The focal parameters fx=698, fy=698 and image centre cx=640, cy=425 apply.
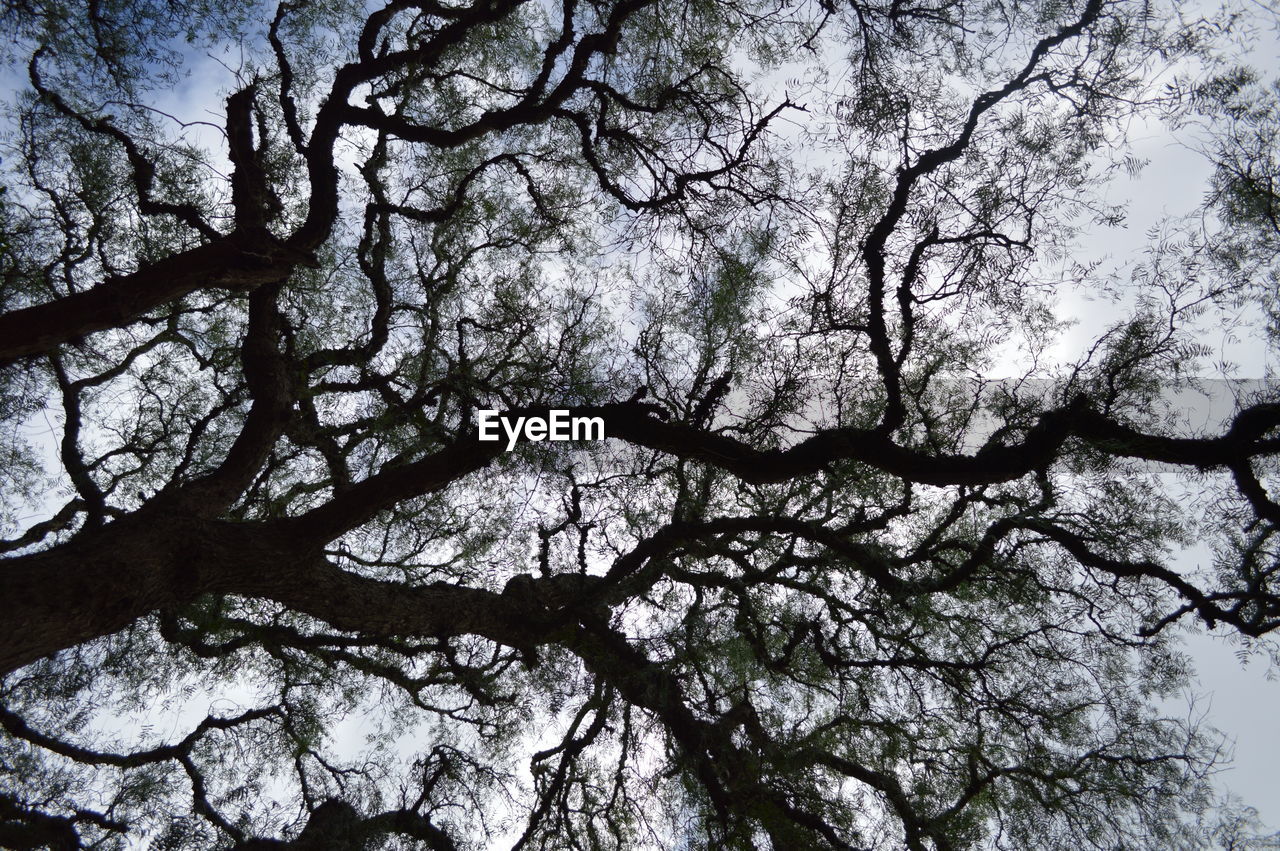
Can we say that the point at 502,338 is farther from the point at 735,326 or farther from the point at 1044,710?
the point at 1044,710

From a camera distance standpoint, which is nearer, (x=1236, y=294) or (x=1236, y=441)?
(x=1236, y=441)

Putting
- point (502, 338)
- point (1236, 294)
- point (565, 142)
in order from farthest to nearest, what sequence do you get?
point (565, 142), point (502, 338), point (1236, 294)

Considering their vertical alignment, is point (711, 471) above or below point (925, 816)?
above

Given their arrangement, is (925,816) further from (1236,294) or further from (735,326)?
(1236,294)

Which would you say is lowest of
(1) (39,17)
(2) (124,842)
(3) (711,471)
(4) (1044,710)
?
(2) (124,842)

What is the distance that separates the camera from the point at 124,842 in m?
4.52

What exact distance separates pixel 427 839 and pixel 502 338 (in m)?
3.14

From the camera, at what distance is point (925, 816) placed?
378 cm

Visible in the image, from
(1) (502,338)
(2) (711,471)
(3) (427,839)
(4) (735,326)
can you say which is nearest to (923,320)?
(4) (735,326)

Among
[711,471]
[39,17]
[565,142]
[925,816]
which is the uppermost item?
[565,142]

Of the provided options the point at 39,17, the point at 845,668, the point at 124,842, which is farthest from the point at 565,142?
the point at 124,842

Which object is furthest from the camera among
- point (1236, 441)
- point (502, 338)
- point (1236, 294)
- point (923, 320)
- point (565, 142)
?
point (565, 142)

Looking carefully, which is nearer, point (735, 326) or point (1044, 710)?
point (1044, 710)

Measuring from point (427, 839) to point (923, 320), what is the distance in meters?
4.39
